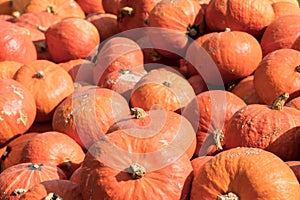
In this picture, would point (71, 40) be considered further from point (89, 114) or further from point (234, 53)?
point (234, 53)

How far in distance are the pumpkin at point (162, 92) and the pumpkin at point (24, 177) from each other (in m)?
0.88

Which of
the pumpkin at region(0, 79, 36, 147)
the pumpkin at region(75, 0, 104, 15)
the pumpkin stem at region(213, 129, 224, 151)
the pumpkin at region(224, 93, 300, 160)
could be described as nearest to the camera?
the pumpkin at region(224, 93, 300, 160)

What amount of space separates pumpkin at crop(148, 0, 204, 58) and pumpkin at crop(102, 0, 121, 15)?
132 centimetres

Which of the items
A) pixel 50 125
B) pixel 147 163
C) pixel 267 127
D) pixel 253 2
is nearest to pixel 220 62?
pixel 253 2

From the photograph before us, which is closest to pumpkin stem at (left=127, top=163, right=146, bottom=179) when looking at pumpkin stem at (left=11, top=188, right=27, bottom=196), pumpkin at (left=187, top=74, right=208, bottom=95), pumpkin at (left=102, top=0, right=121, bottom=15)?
pumpkin stem at (left=11, top=188, right=27, bottom=196)

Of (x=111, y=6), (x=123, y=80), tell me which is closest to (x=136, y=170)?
(x=123, y=80)

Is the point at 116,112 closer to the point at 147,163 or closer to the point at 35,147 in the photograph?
the point at 35,147

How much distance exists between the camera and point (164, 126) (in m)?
2.71

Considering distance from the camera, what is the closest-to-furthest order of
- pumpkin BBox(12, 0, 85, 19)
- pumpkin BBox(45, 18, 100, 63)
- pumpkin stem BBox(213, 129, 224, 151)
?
pumpkin stem BBox(213, 129, 224, 151), pumpkin BBox(45, 18, 100, 63), pumpkin BBox(12, 0, 85, 19)

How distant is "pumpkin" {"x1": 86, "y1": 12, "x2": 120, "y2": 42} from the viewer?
5.20 m

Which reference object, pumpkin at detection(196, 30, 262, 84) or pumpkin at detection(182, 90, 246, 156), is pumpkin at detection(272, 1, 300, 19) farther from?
pumpkin at detection(182, 90, 246, 156)

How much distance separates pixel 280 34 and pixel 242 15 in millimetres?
356

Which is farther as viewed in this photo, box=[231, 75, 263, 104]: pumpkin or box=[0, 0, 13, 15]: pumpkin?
box=[0, 0, 13, 15]: pumpkin

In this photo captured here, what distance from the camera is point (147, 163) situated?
7.76ft
